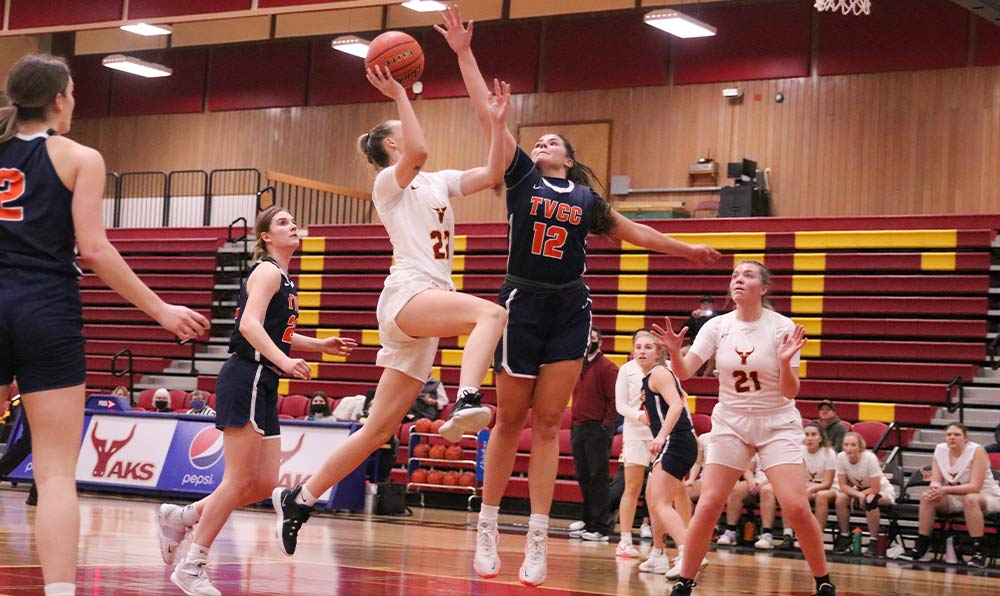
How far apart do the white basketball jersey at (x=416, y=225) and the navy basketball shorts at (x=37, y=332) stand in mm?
2138

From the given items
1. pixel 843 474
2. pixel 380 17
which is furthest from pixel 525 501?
pixel 380 17

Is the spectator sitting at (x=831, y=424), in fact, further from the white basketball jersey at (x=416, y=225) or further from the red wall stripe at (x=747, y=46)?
the white basketball jersey at (x=416, y=225)

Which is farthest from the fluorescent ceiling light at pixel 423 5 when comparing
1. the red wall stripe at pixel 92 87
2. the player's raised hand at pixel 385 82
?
the player's raised hand at pixel 385 82

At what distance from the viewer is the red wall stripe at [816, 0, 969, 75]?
1712cm

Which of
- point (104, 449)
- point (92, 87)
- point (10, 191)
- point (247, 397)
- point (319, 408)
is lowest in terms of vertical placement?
point (104, 449)

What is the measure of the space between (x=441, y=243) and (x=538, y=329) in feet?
2.00

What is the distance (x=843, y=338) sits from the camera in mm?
14812

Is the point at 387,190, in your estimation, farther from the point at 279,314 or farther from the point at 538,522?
the point at 538,522

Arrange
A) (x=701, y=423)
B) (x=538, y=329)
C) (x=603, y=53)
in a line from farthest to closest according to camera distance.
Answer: (x=603, y=53) < (x=701, y=423) < (x=538, y=329)

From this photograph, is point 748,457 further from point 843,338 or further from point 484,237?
point 484,237

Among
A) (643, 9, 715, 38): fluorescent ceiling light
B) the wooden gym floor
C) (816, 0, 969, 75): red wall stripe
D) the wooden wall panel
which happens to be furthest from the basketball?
(816, 0, 969, 75): red wall stripe

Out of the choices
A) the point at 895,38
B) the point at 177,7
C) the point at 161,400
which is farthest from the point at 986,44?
the point at 161,400

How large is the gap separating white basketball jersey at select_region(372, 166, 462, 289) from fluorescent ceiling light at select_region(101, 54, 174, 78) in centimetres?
1736

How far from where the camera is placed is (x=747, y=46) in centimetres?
1866
